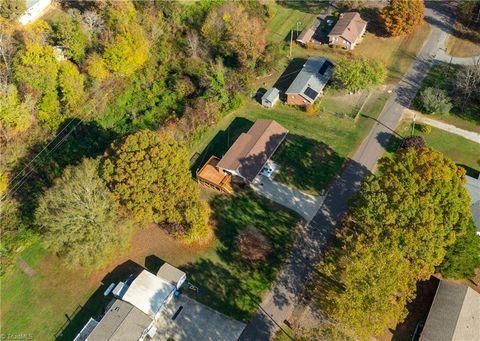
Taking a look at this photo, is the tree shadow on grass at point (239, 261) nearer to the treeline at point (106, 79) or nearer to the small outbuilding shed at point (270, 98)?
the treeline at point (106, 79)

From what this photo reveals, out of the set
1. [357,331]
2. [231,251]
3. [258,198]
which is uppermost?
[258,198]

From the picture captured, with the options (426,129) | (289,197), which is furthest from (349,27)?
(289,197)

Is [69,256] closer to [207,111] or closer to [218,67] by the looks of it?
[207,111]

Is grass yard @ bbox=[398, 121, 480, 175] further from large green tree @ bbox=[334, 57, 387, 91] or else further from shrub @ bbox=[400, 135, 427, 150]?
large green tree @ bbox=[334, 57, 387, 91]

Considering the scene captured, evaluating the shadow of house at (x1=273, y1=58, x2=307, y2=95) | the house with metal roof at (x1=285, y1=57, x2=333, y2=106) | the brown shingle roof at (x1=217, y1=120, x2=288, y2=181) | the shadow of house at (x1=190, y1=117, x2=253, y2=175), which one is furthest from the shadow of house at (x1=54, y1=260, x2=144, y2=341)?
the shadow of house at (x1=273, y1=58, x2=307, y2=95)

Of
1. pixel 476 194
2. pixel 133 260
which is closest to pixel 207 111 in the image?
pixel 133 260

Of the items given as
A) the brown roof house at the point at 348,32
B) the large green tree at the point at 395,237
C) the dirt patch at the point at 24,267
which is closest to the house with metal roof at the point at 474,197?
the large green tree at the point at 395,237
